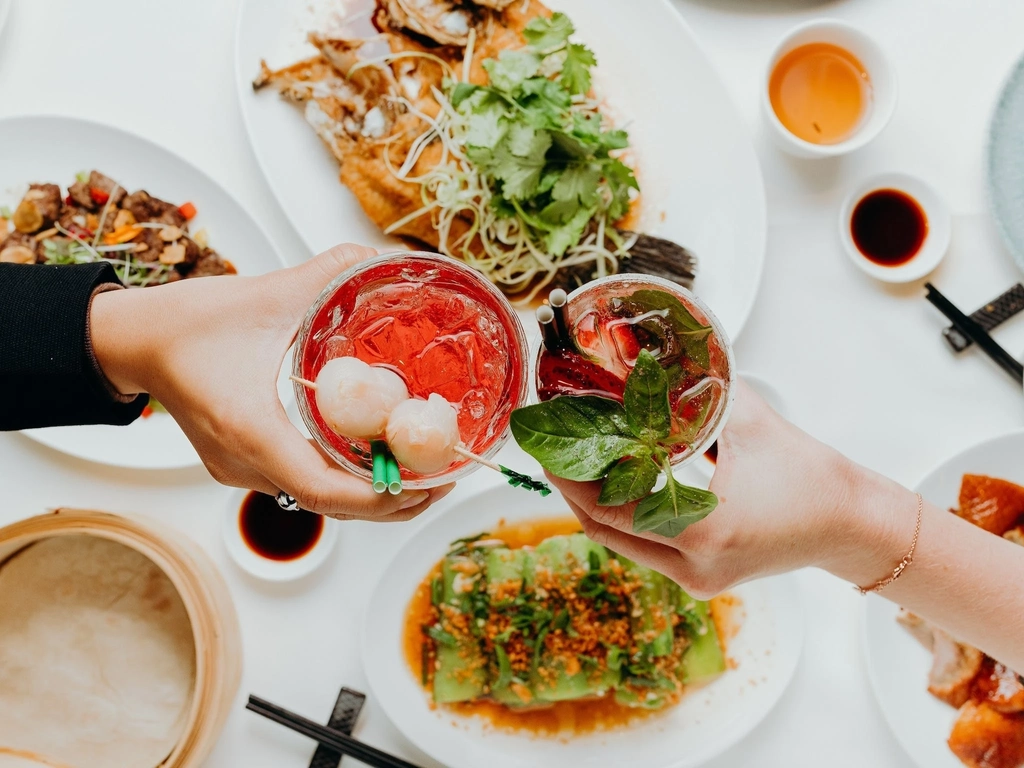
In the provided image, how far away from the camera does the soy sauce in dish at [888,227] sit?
2527mm

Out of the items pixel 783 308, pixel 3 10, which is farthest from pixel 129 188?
pixel 783 308

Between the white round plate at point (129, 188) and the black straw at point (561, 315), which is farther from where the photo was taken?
the white round plate at point (129, 188)

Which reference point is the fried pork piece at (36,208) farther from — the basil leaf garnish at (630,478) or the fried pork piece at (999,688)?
the fried pork piece at (999,688)

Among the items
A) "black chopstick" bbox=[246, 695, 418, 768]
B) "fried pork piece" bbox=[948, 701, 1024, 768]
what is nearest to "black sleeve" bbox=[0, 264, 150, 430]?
"black chopstick" bbox=[246, 695, 418, 768]

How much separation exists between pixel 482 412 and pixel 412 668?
51.7 inches

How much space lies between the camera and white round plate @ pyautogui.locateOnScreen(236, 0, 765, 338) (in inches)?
94.3

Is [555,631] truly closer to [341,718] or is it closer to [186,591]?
[341,718]

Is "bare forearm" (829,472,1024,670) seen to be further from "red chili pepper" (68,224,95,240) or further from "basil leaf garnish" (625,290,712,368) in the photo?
"red chili pepper" (68,224,95,240)

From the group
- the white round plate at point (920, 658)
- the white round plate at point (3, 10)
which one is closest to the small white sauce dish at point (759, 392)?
the white round plate at point (920, 658)

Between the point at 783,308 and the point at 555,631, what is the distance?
1268 millimetres

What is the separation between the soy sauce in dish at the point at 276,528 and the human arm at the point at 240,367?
0.78m

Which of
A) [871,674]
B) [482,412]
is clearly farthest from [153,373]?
[871,674]

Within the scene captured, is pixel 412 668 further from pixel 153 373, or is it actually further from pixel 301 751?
pixel 153 373

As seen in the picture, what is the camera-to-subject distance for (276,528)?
8.10 feet
